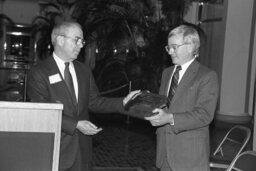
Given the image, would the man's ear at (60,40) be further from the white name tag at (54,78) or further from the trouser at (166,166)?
the trouser at (166,166)

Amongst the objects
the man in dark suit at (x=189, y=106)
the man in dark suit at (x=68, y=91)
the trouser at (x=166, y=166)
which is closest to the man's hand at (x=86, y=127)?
the man in dark suit at (x=68, y=91)

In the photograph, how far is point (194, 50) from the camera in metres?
2.63

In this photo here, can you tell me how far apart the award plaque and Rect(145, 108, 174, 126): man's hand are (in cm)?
3

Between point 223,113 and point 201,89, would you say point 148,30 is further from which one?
point 201,89

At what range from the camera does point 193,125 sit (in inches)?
98.0

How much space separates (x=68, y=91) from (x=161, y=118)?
62 cm

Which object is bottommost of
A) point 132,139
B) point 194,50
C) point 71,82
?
point 132,139

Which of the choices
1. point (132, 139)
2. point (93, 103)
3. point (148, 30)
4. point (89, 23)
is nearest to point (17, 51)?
point (89, 23)

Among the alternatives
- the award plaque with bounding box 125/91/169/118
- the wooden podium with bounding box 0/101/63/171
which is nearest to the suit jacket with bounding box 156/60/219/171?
the award plaque with bounding box 125/91/169/118

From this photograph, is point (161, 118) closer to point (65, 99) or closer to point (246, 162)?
point (65, 99)

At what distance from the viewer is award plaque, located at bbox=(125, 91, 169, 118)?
246cm

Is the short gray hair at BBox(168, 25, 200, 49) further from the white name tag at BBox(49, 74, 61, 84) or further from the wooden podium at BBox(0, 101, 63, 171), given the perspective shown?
the wooden podium at BBox(0, 101, 63, 171)

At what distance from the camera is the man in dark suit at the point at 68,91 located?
2547mm

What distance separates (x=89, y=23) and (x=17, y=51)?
32.3ft
